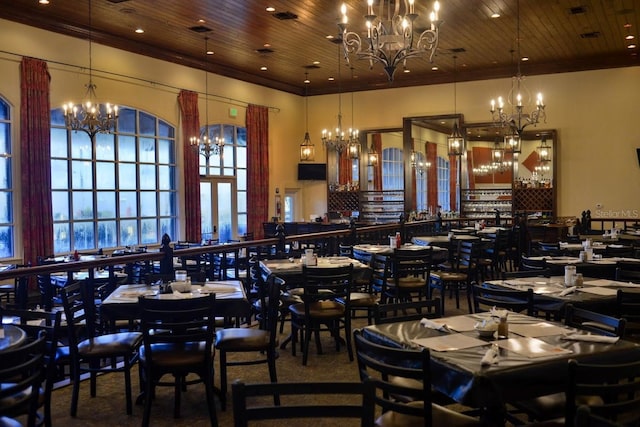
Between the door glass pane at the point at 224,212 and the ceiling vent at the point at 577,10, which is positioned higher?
the ceiling vent at the point at 577,10

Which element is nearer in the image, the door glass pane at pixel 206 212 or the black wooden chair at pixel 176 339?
the black wooden chair at pixel 176 339

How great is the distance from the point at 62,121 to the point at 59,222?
72.4 inches

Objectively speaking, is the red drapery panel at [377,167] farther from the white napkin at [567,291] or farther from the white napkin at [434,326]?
the white napkin at [434,326]

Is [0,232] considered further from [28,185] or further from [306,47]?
[306,47]

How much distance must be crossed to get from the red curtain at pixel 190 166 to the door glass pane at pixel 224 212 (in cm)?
125

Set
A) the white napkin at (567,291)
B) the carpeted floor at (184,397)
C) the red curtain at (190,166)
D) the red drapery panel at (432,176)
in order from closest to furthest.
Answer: the carpeted floor at (184,397)
the white napkin at (567,291)
the red curtain at (190,166)
the red drapery panel at (432,176)

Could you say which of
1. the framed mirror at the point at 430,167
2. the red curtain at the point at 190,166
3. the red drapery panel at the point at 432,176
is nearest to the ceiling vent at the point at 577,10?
the framed mirror at the point at 430,167

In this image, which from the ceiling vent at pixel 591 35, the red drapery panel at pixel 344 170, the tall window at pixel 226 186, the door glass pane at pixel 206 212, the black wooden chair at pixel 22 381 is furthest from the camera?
the red drapery panel at pixel 344 170

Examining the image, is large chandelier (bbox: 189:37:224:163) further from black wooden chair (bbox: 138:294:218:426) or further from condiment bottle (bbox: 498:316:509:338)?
condiment bottle (bbox: 498:316:509:338)

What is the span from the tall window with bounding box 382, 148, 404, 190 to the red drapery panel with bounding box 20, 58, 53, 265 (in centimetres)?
974

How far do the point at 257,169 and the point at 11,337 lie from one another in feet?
38.7

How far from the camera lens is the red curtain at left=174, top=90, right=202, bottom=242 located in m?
12.8

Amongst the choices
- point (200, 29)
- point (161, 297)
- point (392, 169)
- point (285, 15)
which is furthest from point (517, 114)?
point (161, 297)

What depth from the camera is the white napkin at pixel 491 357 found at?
2711mm
